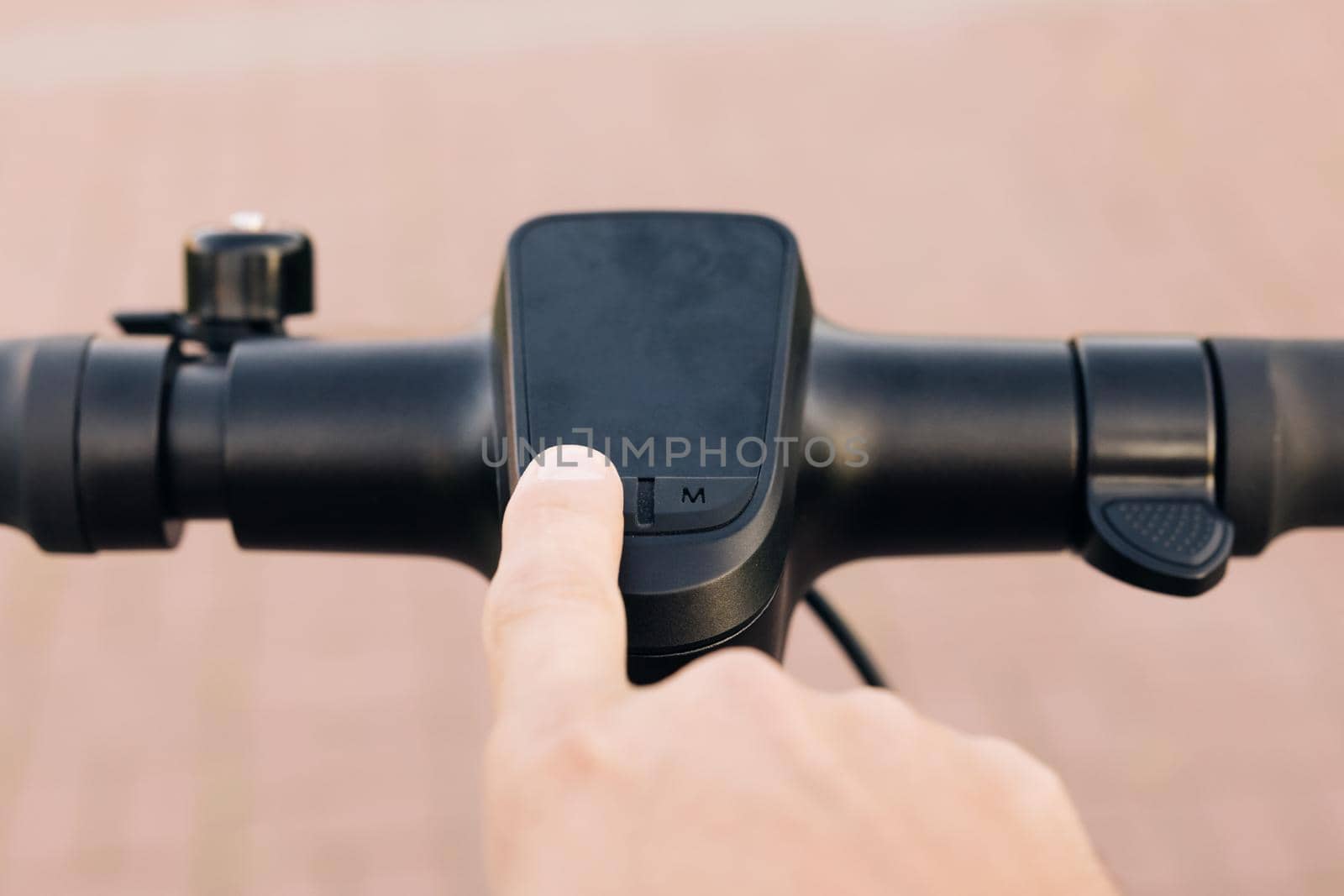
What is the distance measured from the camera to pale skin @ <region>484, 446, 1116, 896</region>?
41 cm

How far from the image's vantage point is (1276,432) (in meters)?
0.75

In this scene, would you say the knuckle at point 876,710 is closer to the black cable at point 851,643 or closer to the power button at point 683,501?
the power button at point 683,501

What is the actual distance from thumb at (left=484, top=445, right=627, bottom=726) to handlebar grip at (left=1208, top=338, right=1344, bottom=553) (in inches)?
14.1

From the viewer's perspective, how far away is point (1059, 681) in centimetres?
248

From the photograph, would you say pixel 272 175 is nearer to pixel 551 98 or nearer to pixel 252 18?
pixel 551 98

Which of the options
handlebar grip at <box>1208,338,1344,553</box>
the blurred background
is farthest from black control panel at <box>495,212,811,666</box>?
handlebar grip at <box>1208,338,1344,553</box>

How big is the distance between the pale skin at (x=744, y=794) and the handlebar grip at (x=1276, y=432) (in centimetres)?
35

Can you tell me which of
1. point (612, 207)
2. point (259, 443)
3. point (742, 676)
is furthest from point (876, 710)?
point (612, 207)

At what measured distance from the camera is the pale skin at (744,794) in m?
0.41

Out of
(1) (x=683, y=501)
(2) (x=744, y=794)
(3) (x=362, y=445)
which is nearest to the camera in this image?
(2) (x=744, y=794)

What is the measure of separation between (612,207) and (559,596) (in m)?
3.20

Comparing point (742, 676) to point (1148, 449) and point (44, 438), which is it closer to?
point (1148, 449)

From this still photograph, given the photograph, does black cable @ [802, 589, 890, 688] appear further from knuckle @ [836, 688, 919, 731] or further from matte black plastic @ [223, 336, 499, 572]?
knuckle @ [836, 688, 919, 731]

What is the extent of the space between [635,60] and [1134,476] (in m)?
3.95
